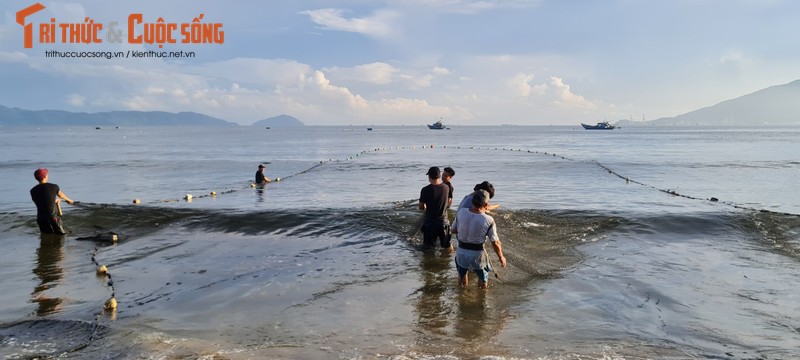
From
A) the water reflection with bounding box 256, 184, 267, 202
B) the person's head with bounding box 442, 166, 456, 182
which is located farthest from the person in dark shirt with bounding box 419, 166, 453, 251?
the water reflection with bounding box 256, 184, 267, 202

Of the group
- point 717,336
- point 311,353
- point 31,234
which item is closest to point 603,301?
point 717,336

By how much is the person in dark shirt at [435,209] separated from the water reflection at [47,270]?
6.87 metres

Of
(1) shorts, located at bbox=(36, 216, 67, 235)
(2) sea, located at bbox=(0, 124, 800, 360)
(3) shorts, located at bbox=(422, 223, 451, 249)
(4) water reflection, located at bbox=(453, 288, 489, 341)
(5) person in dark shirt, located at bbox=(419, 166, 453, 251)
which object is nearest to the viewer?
(2) sea, located at bbox=(0, 124, 800, 360)

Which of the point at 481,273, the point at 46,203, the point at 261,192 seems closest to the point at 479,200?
the point at 481,273

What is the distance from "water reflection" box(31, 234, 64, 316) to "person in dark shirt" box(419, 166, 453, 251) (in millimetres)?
6866

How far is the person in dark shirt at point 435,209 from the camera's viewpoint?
11.0m

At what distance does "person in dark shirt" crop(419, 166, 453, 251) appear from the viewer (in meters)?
11.0

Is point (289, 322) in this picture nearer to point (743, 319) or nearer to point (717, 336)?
point (717, 336)

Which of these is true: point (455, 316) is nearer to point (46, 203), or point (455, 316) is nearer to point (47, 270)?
point (47, 270)

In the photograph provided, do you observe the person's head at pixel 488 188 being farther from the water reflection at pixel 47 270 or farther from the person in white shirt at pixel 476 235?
the water reflection at pixel 47 270

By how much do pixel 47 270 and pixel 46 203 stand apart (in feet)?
10.5

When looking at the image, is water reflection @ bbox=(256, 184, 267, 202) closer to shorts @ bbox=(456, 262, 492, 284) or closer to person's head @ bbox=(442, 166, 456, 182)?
person's head @ bbox=(442, 166, 456, 182)

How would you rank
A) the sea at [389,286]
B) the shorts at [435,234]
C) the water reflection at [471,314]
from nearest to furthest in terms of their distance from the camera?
1. the sea at [389,286]
2. the water reflection at [471,314]
3. the shorts at [435,234]

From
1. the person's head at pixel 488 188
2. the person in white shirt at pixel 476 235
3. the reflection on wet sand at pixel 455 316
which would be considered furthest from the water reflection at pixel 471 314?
the person's head at pixel 488 188
